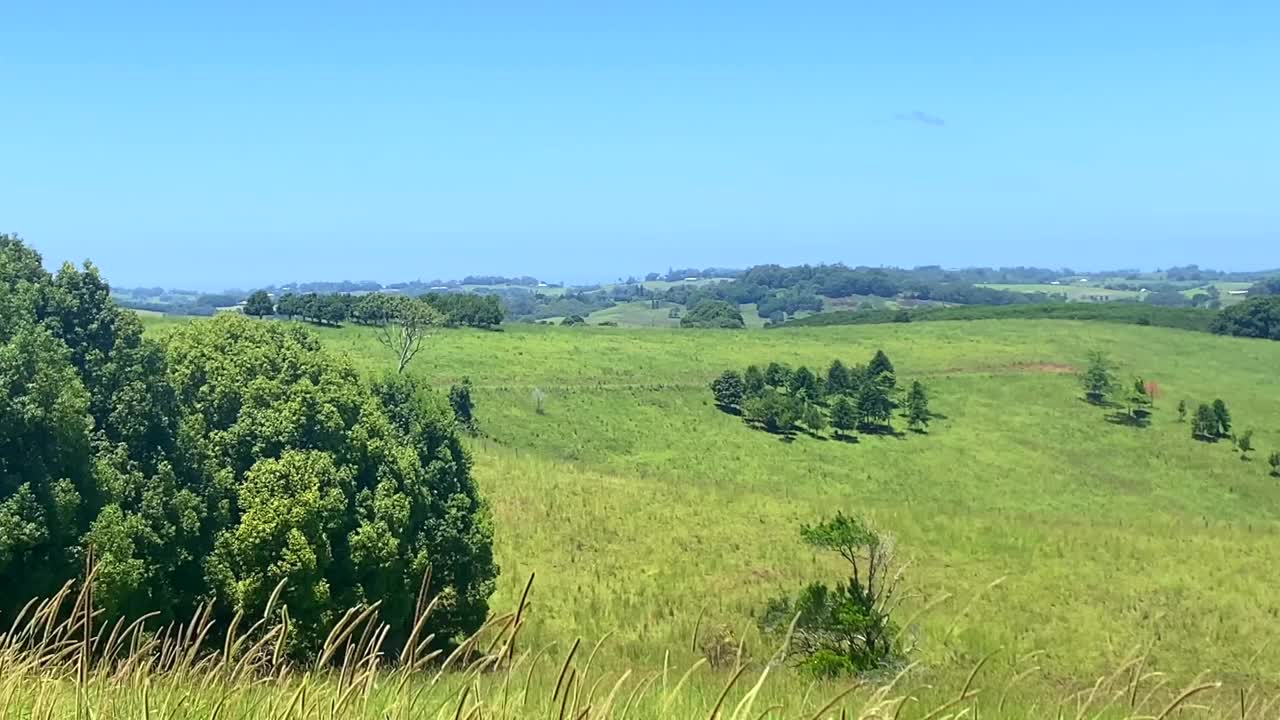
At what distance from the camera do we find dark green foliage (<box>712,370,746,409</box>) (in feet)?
271

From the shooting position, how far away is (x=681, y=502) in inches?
1975

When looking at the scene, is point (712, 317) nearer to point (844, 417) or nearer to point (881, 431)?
point (844, 417)

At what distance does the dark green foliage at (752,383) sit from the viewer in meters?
82.4

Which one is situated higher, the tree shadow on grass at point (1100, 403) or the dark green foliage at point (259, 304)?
the dark green foliage at point (259, 304)

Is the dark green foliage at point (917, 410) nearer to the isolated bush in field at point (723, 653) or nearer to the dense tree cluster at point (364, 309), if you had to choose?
the dense tree cluster at point (364, 309)

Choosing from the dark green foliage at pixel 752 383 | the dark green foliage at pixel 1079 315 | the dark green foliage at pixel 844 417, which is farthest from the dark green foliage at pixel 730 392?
the dark green foliage at pixel 1079 315

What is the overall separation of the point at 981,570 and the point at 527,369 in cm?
5120

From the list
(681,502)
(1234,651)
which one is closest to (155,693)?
(1234,651)

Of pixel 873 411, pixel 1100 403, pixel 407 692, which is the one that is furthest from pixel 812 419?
pixel 407 692

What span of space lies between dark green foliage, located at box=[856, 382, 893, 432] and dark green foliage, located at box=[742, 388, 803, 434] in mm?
4835

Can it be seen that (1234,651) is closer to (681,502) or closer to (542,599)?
(542,599)

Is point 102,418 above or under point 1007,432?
above

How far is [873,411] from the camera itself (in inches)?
3110

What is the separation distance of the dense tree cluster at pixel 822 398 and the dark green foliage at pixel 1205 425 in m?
19.8
